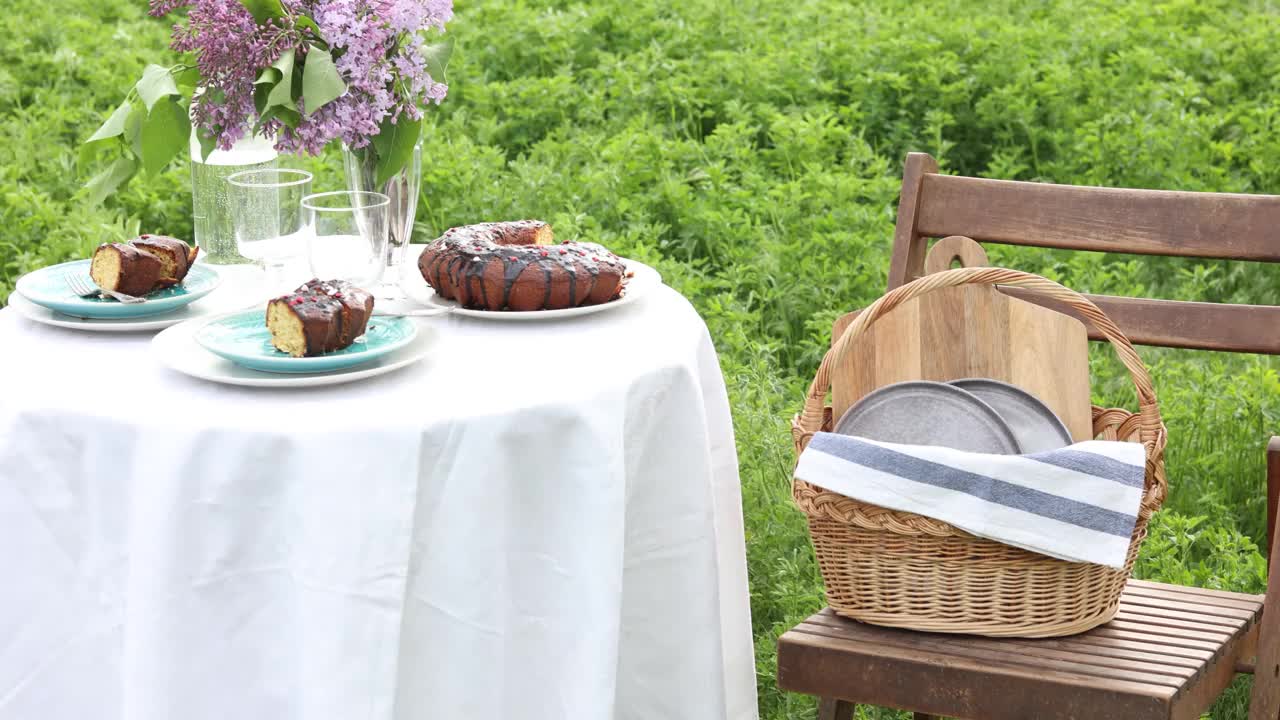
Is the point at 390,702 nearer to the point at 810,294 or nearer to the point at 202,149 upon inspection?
the point at 202,149

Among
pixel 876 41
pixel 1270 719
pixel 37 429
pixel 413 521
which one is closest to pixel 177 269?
pixel 37 429

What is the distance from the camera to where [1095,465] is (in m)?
1.69

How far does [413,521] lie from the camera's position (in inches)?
57.9

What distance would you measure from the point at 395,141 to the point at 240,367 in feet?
1.52

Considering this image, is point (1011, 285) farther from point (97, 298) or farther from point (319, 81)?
point (97, 298)

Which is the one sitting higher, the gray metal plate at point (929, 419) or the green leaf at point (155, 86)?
the green leaf at point (155, 86)

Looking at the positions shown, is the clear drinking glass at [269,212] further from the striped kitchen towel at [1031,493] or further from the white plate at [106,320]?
the striped kitchen towel at [1031,493]

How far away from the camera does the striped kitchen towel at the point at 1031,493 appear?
168 centimetres

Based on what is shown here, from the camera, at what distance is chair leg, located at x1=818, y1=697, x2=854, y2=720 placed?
2018mm

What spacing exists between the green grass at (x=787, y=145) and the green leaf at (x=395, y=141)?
1.48 m

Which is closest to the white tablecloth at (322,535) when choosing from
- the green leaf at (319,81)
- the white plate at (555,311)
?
the white plate at (555,311)

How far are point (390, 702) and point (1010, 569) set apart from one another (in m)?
0.82

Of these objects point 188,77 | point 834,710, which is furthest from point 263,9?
point 834,710

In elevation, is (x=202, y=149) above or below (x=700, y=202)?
above
